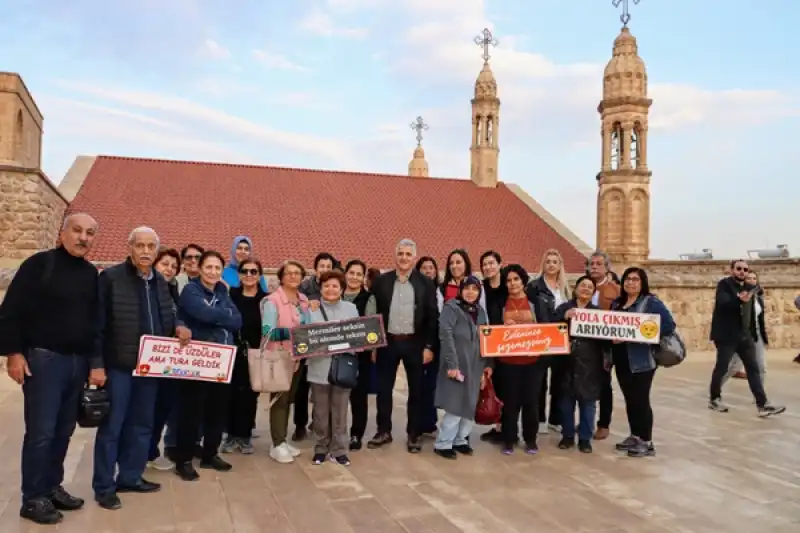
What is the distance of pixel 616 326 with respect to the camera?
663 cm

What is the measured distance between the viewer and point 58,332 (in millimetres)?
4352

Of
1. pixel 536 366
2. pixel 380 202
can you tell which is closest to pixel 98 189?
pixel 380 202

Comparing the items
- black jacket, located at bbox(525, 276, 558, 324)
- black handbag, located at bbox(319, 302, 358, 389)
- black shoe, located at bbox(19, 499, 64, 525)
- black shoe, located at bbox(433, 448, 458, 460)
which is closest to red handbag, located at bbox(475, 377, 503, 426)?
black shoe, located at bbox(433, 448, 458, 460)

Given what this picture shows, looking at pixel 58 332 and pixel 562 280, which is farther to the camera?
pixel 562 280

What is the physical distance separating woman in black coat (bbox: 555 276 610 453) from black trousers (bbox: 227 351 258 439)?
3205mm

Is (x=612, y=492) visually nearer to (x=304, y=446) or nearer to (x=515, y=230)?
(x=304, y=446)

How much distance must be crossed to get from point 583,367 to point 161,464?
13.8 ft

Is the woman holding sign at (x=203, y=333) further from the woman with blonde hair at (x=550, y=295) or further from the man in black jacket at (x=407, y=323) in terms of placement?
the woman with blonde hair at (x=550, y=295)

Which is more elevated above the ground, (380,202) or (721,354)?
(380,202)

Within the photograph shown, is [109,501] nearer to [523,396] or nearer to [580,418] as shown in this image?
[523,396]

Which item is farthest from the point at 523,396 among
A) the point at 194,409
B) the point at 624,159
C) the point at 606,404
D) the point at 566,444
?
the point at 624,159

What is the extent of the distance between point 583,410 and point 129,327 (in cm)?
449

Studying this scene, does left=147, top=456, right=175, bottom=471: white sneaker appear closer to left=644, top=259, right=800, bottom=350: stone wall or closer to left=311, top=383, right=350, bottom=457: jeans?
left=311, top=383, right=350, bottom=457: jeans

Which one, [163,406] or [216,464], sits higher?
[163,406]
